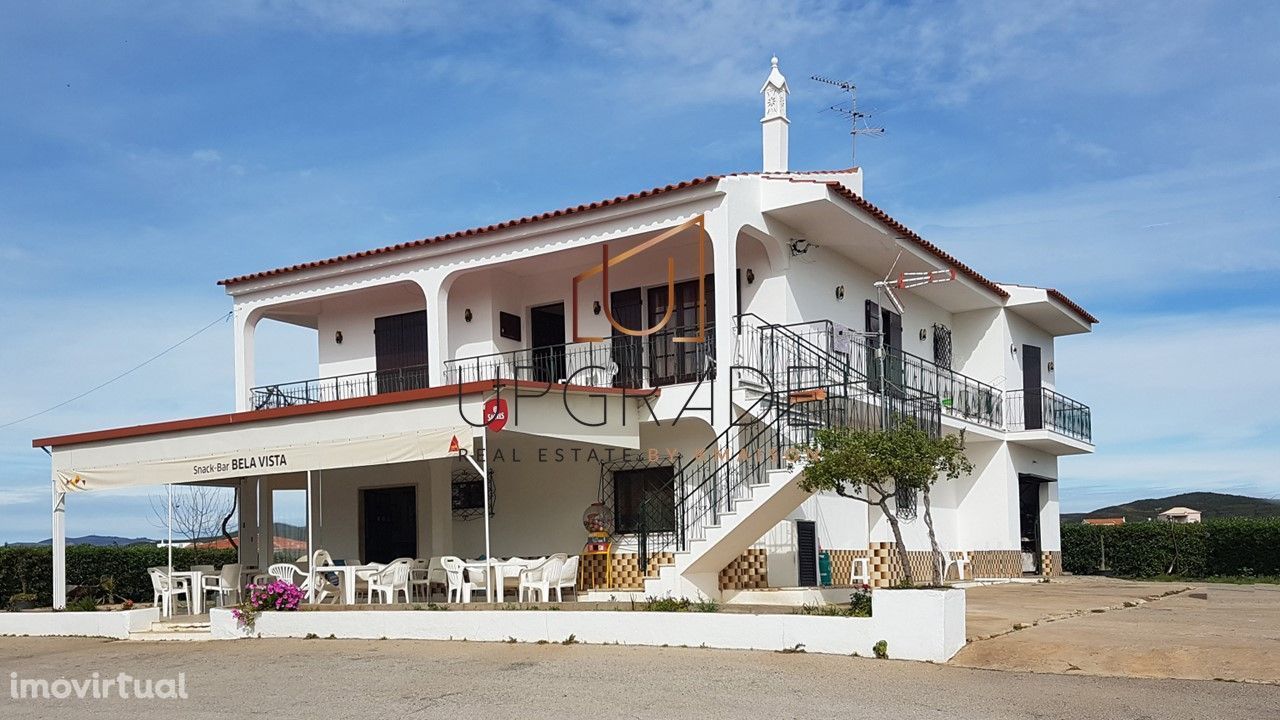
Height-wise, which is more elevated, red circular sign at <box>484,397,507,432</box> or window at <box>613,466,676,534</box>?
→ red circular sign at <box>484,397,507,432</box>

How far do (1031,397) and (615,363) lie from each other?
10246 millimetres

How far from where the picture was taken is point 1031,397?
24.6 metres

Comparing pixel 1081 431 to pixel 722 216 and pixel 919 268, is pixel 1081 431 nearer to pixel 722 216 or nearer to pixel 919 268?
pixel 919 268

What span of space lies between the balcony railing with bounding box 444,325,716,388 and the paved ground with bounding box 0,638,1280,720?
591 centimetres

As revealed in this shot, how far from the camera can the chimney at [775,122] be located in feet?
67.4

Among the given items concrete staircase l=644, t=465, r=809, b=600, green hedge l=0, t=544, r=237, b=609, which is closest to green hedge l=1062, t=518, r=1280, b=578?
concrete staircase l=644, t=465, r=809, b=600

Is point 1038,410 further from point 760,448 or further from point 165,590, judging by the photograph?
point 165,590

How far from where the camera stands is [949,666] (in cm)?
1067

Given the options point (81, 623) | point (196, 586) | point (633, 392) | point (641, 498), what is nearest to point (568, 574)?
point (633, 392)

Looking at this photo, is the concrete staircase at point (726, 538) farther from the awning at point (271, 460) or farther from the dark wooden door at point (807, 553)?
the awning at point (271, 460)

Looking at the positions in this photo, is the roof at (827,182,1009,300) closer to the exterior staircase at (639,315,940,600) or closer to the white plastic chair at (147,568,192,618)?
the exterior staircase at (639,315,940,600)

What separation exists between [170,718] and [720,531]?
22.7 ft

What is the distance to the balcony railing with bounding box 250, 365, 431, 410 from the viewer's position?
67.5ft

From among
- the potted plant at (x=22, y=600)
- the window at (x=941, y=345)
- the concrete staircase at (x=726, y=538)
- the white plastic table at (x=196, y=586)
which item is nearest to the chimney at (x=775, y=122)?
the window at (x=941, y=345)
